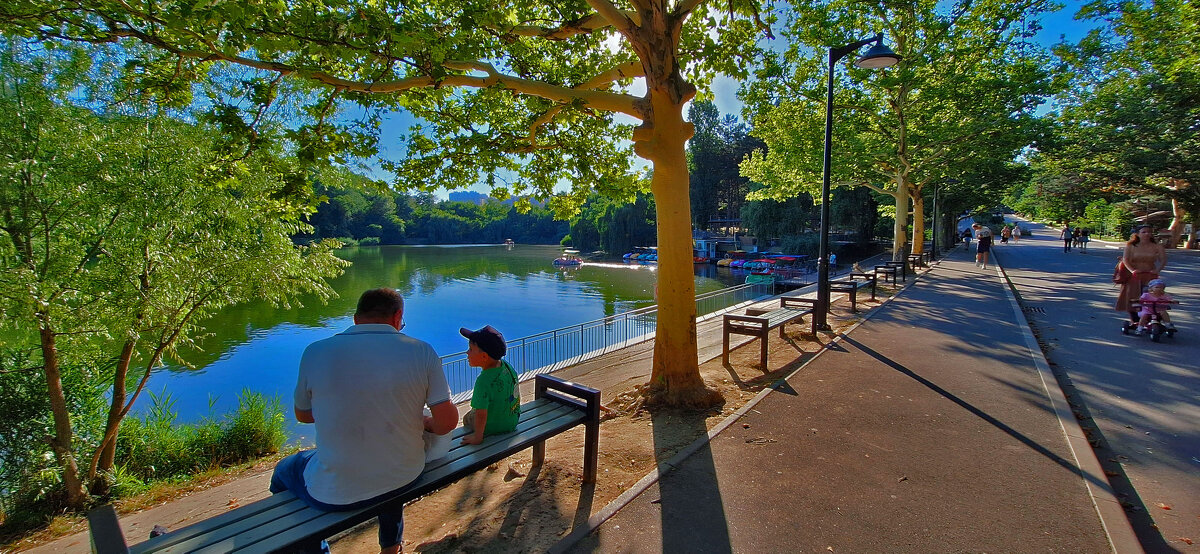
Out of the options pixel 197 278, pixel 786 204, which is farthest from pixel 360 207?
pixel 197 278

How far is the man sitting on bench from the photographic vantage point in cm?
231

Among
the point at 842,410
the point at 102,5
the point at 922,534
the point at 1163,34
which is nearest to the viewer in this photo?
the point at 922,534

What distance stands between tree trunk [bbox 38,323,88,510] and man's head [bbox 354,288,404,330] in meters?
5.39

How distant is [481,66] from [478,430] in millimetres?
3988

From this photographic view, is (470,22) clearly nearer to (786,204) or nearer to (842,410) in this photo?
(842,410)

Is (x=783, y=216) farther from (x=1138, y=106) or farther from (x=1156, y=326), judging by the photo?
(x=1156, y=326)

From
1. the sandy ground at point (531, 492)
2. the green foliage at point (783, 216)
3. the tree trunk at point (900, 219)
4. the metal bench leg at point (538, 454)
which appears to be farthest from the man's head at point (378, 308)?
the green foliage at point (783, 216)

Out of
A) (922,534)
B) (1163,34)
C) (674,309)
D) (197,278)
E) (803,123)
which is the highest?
(1163,34)

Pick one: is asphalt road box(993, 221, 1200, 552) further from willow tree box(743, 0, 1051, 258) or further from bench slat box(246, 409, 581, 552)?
willow tree box(743, 0, 1051, 258)

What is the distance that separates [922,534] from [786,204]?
5001 centimetres

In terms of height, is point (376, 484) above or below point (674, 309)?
below

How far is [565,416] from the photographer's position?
3672 millimetres

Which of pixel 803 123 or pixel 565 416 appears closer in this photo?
pixel 565 416

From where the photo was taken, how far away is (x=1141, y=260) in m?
8.35
